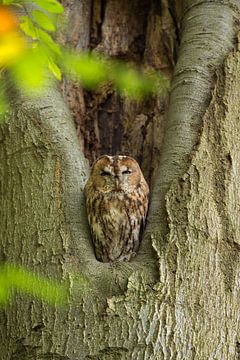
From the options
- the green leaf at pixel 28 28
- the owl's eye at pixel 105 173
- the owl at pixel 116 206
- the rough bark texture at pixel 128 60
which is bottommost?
the owl at pixel 116 206

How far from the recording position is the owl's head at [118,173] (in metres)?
3.34

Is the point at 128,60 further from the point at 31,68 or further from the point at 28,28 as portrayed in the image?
the point at 31,68

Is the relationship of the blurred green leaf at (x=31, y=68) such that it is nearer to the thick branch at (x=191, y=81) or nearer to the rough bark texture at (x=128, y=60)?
the thick branch at (x=191, y=81)

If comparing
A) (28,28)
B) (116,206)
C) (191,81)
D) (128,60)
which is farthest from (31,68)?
(128,60)

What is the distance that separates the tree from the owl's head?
30cm

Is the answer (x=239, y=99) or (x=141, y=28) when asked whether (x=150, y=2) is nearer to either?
(x=141, y=28)

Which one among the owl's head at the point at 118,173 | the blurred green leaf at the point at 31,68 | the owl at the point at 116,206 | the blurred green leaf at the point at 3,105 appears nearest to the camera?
the blurred green leaf at the point at 31,68

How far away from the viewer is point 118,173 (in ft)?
11.0

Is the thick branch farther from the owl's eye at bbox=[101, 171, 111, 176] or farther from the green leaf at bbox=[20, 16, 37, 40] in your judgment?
the green leaf at bbox=[20, 16, 37, 40]

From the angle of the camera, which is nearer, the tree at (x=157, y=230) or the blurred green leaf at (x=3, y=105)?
the tree at (x=157, y=230)

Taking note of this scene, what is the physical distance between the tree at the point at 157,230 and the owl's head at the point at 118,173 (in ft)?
0.99

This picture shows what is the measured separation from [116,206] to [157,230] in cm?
66

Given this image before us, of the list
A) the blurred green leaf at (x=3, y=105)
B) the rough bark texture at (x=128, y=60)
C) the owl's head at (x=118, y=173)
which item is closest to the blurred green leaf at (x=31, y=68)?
the blurred green leaf at (x=3, y=105)

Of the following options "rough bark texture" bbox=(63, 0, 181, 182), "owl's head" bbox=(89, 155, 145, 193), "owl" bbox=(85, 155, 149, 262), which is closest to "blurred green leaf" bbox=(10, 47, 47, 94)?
"owl" bbox=(85, 155, 149, 262)
